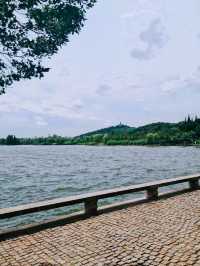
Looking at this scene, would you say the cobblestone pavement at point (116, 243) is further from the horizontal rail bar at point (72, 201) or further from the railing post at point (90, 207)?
the horizontal rail bar at point (72, 201)

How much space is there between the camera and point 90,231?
8.63 meters

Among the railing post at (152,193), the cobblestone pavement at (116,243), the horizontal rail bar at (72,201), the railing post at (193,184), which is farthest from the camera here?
the railing post at (193,184)

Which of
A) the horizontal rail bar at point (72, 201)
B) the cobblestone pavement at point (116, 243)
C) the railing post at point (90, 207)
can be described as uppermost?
the horizontal rail bar at point (72, 201)

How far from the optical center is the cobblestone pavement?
6723 millimetres

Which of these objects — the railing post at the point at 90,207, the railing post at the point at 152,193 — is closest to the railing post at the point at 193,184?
the railing post at the point at 152,193

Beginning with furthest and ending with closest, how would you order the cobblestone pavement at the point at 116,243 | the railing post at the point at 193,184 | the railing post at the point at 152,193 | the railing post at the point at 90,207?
1. the railing post at the point at 193,184
2. the railing post at the point at 152,193
3. the railing post at the point at 90,207
4. the cobblestone pavement at the point at 116,243

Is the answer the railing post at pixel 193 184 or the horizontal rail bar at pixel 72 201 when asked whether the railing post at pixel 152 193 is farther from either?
the railing post at pixel 193 184

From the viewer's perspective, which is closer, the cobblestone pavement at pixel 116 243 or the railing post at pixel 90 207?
the cobblestone pavement at pixel 116 243

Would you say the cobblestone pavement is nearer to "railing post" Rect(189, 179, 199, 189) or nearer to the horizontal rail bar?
the horizontal rail bar

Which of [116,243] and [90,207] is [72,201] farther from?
[116,243]

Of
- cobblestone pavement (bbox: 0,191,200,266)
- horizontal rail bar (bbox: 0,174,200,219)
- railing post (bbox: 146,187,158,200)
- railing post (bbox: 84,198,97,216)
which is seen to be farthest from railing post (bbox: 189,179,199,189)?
railing post (bbox: 84,198,97,216)

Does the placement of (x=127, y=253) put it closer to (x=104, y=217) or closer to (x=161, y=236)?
(x=161, y=236)

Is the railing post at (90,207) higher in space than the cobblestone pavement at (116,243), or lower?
higher

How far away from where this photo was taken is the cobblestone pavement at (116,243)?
6723 millimetres
